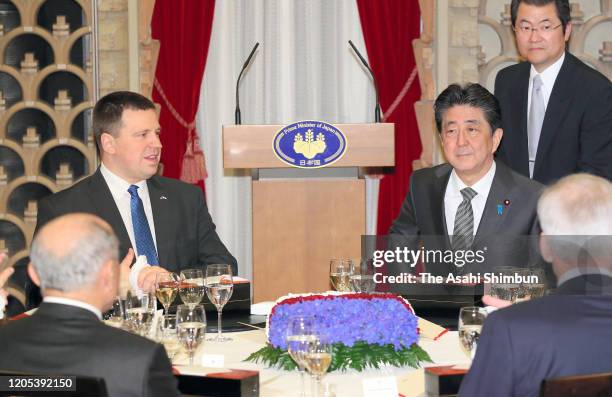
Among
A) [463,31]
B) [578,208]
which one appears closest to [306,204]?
[463,31]

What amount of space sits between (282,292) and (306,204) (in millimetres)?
518

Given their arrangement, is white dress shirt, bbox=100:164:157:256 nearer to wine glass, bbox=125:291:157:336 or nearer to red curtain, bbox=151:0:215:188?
wine glass, bbox=125:291:157:336

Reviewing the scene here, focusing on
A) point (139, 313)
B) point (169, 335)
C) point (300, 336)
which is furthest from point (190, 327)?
point (300, 336)

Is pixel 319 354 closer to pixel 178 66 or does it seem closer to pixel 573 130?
pixel 573 130

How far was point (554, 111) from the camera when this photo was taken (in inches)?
163

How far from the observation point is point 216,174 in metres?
6.29

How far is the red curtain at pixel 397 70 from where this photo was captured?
19.5ft

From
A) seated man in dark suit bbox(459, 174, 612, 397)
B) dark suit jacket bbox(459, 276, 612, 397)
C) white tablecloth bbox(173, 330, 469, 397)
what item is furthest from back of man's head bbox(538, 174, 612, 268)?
white tablecloth bbox(173, 330, 469, 397)

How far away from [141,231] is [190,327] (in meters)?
1.61

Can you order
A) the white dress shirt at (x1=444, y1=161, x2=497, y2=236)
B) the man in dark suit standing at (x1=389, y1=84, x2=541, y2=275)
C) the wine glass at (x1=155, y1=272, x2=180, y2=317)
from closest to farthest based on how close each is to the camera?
the wine glass at (x1=155, y1=272, x2=180, y2=317) → the man in dark suit standing at (x1=389, y1=84, x2=541, y2=275) → the white dress shirt at (x1=444, y1=161, x2=497, y2=236)

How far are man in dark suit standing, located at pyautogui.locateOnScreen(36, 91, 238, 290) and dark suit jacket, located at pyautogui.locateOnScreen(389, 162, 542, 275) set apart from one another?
82 cm

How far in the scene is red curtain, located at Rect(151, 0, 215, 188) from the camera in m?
5.98

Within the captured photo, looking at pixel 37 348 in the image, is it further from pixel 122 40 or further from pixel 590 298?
pixel 122 40

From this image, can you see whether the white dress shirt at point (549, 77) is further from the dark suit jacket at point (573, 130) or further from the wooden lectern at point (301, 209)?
the wooden lectern at point (301, 209)
